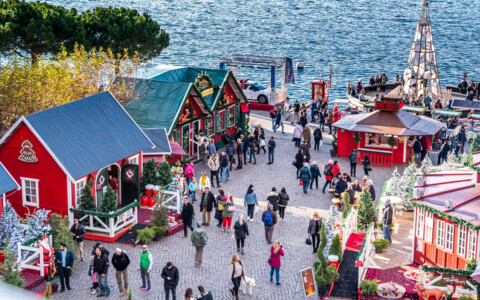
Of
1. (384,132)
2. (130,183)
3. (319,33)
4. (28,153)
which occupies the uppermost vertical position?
(319,33)

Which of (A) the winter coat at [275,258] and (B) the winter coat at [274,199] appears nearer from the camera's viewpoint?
(A) the winter coat at [275,258]

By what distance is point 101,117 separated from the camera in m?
27.5

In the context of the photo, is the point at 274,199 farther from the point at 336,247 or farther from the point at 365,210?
the point at 336,247

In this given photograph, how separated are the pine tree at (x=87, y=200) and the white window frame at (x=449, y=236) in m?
12.0

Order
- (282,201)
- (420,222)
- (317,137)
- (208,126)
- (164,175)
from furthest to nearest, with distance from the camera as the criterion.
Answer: (317,137) → (208,126) → (164,175) → (282,201) → (420,222)

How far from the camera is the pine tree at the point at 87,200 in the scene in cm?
2462

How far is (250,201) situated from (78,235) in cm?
678

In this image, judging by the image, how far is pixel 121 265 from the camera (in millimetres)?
19734

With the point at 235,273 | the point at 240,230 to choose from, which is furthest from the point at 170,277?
the point at 240,230

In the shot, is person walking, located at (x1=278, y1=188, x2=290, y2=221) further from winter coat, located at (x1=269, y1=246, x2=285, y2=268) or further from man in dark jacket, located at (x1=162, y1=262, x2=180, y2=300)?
man in dark jacket, located at (x1=162, y1=262, x2=180, y2=300)

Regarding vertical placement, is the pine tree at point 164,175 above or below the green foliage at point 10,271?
above

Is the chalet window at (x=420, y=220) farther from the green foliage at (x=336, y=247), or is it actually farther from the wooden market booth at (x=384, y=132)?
the wooden market booth at (x=384, y=132)

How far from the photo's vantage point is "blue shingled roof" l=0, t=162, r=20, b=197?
22516 millimetres

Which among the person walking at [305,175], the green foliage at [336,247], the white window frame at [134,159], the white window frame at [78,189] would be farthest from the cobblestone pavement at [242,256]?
the white window frame at [134,159]
